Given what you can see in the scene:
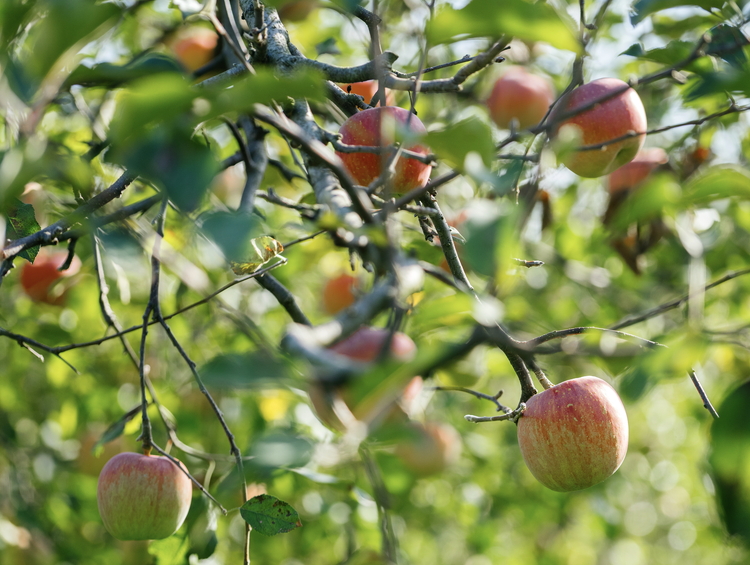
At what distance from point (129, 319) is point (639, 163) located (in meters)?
2.02

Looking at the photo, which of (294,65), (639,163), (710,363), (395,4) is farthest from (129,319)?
(710,363)

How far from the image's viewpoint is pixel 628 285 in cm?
249

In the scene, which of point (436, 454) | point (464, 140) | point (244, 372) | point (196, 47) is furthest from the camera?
point (436, 454)

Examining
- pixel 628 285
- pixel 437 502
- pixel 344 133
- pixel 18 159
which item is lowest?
pixel 437 502

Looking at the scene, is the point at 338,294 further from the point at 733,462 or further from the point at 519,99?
the point at 733,462

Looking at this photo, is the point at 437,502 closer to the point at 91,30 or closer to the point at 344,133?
the point at 344,133

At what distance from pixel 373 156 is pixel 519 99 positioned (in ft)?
4.07

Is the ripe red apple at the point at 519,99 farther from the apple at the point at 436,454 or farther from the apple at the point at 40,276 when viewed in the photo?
the apple at the point at 40,276

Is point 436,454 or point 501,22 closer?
point 501,22

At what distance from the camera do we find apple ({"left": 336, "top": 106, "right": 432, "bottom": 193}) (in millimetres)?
894

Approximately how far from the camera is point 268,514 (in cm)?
102

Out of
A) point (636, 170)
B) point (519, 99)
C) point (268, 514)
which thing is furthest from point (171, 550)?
point (636, 170)

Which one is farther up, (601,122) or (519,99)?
(601,122)

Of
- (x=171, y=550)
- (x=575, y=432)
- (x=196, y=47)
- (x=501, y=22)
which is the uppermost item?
(x=501, y=22)
